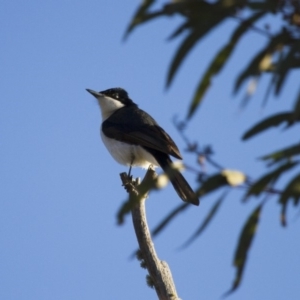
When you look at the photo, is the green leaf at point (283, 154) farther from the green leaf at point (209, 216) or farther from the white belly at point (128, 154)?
the white belly at point (128, 154)

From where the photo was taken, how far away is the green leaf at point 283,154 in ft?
6.10

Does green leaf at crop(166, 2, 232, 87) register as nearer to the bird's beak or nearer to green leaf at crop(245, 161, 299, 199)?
green leaf at crop(245, 161, 299, 199)

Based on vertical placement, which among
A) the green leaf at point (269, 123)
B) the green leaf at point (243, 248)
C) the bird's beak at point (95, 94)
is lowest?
the green leaf at point (243, 248)

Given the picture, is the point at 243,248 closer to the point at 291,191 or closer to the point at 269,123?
the point at 291,191

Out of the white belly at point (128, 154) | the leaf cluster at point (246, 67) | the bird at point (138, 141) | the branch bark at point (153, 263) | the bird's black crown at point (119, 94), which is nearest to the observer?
the leaf cluster at point (246, 67)

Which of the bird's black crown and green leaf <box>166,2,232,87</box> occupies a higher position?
the bird's black crown

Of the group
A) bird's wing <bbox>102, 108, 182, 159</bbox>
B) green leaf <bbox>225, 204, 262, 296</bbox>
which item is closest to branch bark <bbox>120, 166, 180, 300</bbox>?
green leaf <bbox>225, 204, 262, 296</bbox>

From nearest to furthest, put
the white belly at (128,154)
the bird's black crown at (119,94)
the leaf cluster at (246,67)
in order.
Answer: the leaf cluster at (246,67) < the white belly at (128,154) < the bird's black crown at (119,94)

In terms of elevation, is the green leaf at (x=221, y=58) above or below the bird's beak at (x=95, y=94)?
below

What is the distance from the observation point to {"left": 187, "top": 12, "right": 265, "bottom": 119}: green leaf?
6.11 feet

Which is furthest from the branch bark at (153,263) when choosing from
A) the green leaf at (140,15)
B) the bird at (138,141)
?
the green leaf at (140,15)

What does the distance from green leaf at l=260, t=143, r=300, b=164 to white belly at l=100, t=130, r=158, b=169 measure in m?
4.65

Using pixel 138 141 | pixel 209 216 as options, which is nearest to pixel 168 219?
pixel 209 216

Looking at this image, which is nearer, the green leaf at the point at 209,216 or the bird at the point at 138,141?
the green leaf at the point at 209,216
